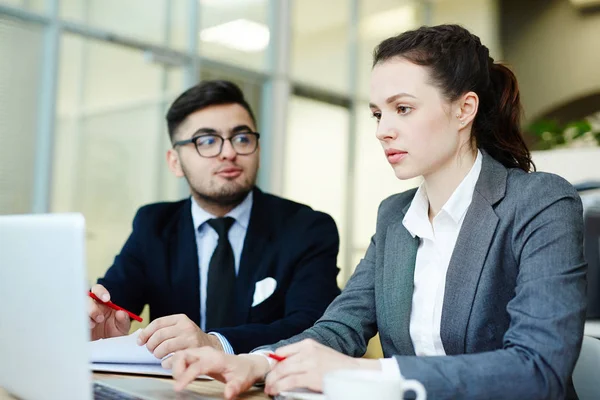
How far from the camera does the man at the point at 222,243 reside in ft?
6.65

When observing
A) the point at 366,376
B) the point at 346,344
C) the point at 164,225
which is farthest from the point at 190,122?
the point at 366,376

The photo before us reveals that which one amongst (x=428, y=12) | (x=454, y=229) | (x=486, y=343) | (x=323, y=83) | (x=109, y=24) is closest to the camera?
(x=486, y=343)

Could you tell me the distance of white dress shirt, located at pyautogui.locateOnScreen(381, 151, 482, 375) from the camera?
1.41 m

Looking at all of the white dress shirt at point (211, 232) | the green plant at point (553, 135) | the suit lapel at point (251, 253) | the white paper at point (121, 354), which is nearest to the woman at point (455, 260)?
the white paper at point (121, 354)

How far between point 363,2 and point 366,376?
7323mm

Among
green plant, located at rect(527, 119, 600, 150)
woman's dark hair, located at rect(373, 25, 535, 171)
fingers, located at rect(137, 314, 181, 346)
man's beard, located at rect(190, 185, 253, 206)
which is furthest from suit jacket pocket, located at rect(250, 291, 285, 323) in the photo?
green plant, located at rect(527, 119, 600, 150)

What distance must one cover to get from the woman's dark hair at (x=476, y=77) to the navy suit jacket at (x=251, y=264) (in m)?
0.72

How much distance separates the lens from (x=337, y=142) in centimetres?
739

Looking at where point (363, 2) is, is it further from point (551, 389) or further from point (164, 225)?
point (551, 389)

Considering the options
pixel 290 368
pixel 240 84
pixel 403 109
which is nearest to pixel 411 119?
pixel 403 109

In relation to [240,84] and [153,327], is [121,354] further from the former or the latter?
[240,84]

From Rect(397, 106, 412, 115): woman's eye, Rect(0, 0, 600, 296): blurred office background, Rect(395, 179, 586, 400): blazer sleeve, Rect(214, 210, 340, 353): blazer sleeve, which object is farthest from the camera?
Rect(0, 0, 600, 296): blurred office background

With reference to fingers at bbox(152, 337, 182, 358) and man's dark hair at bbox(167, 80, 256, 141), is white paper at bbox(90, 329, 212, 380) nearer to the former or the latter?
fingers at bbox(152, 337, 182, 358)

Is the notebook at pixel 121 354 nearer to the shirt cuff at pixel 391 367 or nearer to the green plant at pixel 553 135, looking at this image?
the shirt cuff at pixel 391 367
